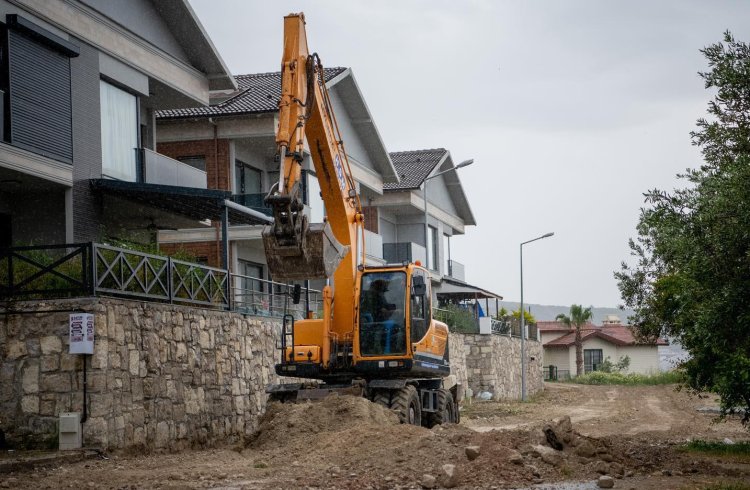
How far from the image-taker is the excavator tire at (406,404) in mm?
19922

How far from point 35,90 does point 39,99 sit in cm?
22

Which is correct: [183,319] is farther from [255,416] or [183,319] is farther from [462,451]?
[462,451]

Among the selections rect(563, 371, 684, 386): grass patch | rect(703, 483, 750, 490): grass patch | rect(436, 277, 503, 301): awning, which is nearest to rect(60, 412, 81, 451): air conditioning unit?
rect(703, 483, 750, 490): grass patch

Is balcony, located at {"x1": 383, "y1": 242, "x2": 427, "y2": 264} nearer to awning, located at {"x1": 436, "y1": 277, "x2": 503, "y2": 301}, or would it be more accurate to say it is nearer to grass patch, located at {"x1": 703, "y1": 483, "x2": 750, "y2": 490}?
awning, located at {"x1": 436, "y1": 277, "x2": 503, "y2": 301}

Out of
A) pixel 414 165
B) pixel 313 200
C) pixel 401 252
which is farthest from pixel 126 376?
pixel 414 165

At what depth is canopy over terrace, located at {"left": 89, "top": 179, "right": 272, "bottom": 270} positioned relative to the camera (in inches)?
974

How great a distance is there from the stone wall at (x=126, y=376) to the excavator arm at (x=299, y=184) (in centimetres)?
346

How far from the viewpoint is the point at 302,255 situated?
55.0 feet

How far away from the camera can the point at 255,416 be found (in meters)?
24.4

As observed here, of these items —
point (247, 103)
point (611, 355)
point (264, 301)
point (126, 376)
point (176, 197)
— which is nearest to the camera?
point (126, 376)

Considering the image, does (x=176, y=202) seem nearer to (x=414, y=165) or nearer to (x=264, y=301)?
(x=264, y=301)

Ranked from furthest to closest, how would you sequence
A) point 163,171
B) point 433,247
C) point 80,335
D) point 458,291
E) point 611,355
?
point 611,355 < point 458,291 < point 433,247 < point 163,171 < point 80,335

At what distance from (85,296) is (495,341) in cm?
3227

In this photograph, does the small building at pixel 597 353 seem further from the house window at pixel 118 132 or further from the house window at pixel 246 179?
the house window at pixel 118 132
